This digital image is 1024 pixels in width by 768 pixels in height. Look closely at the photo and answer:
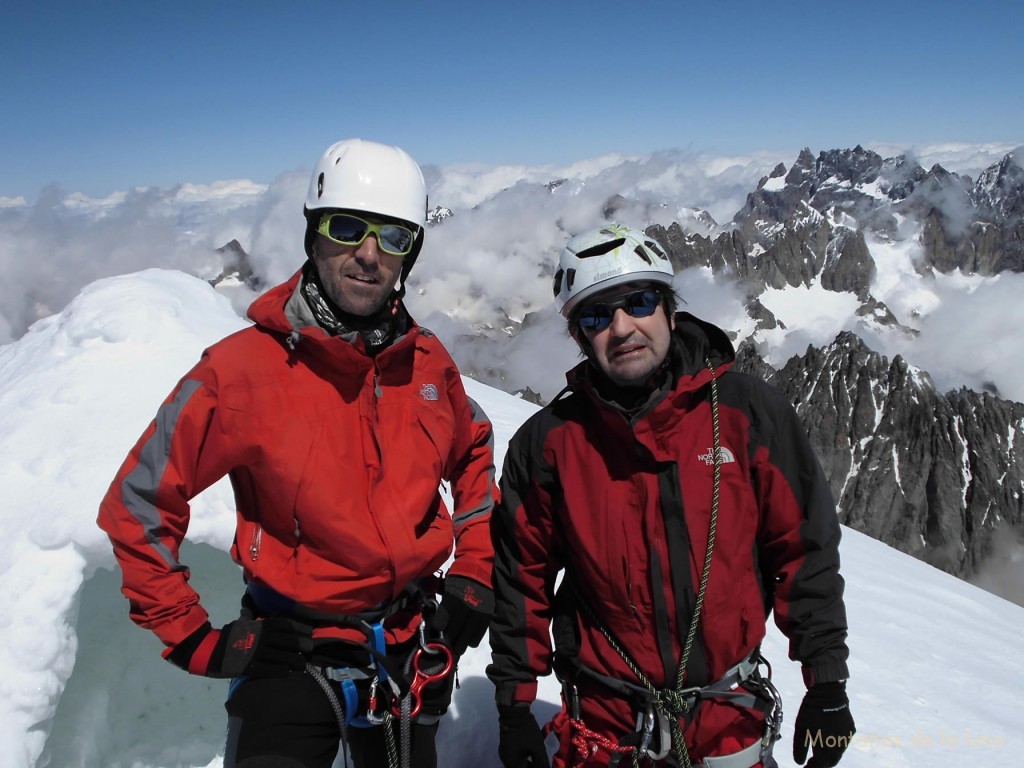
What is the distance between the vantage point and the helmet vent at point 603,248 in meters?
4.11

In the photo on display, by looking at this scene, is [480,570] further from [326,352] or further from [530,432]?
[326,352]

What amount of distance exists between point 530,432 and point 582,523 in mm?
674

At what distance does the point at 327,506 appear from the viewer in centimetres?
370

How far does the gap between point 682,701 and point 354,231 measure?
11.3 ft

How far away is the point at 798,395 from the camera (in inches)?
5851

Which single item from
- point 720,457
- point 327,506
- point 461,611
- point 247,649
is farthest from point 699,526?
point 247,649

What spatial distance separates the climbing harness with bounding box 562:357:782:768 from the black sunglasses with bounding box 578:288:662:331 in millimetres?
474

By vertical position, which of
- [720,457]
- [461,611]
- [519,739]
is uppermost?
[720,457]

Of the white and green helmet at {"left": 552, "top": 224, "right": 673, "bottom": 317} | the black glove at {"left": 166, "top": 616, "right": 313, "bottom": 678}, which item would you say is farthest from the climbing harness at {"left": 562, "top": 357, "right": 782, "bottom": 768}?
the black glove at {"left": 166, "top": 616, "right": 313, "bottom": 678}

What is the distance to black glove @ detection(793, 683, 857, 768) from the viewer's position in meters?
3.78

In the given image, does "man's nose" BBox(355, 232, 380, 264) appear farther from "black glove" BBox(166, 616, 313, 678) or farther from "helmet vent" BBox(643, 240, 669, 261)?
"black glove" BBox(166, 616, 313, 678)

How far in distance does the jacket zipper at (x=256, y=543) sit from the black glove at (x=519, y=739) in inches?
70.1

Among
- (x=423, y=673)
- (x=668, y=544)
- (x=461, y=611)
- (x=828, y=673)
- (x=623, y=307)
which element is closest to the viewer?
(x=668, y=544)

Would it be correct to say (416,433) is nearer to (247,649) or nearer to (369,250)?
(369,250)
